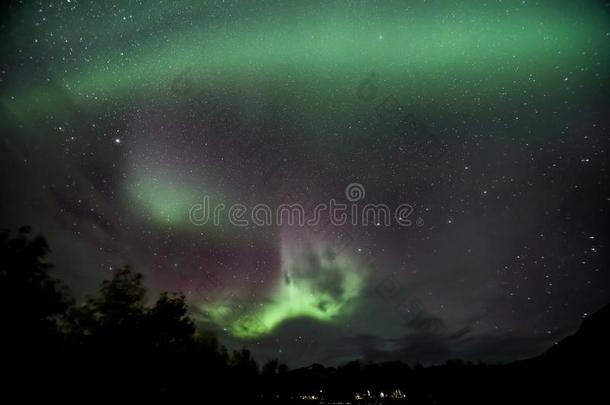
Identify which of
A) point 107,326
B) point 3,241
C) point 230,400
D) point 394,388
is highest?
point 3,241

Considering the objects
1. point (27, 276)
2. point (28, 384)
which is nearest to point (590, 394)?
point (28, 384)

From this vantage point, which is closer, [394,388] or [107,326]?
[107,326]

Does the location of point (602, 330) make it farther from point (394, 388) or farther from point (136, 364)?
point (394, 388)

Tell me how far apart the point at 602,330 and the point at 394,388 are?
77147 mm

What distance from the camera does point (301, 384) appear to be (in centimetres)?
9400

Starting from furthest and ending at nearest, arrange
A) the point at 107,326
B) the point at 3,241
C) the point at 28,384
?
the point at 107,326 → the point at 3,241 → the point at 28,384

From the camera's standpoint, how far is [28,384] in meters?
11.3

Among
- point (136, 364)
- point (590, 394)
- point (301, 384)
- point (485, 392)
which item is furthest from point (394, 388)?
point (136, 364)

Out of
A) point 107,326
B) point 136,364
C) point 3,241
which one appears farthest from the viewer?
point 107,326

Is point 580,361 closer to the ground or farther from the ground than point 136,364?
closer to the ground

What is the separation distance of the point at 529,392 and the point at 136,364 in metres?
31.3

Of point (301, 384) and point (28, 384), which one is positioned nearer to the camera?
point (28, 384)

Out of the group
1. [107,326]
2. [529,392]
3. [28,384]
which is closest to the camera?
[28,384]

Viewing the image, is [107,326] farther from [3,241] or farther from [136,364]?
[3,241]
